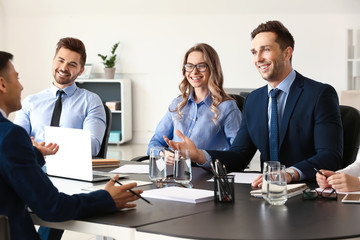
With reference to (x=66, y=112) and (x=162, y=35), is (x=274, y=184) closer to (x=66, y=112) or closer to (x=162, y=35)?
(x=66, y=112)

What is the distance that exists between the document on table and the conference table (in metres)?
0.03

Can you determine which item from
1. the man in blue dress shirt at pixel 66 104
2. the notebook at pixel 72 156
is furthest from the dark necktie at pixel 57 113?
Answer: the notebook at pixel 72 156

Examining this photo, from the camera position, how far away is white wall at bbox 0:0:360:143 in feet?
29.6

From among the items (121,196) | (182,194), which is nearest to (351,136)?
(182,194)

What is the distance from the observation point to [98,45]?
32.7ft

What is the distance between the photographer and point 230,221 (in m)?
1.77

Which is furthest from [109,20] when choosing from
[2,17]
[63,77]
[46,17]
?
[63,77]

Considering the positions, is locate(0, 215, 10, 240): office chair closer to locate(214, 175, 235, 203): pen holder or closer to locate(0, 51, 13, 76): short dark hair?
locate(0, 51, 13, 76): short dark hair

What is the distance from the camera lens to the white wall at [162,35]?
9.01m

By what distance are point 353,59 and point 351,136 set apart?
6263mm

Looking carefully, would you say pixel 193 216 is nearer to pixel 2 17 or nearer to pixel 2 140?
pixel 2 140

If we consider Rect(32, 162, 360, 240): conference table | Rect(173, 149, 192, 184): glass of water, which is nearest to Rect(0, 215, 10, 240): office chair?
Rect(32, 162, 360, 240): conference table

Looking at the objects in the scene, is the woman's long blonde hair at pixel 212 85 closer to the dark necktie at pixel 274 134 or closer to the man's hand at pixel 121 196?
the dark necktie at pixel 274 134

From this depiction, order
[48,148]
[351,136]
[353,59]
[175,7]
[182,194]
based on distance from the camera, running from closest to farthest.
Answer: [182,194], [48,148], [351,136], [353,59], [175,7]
